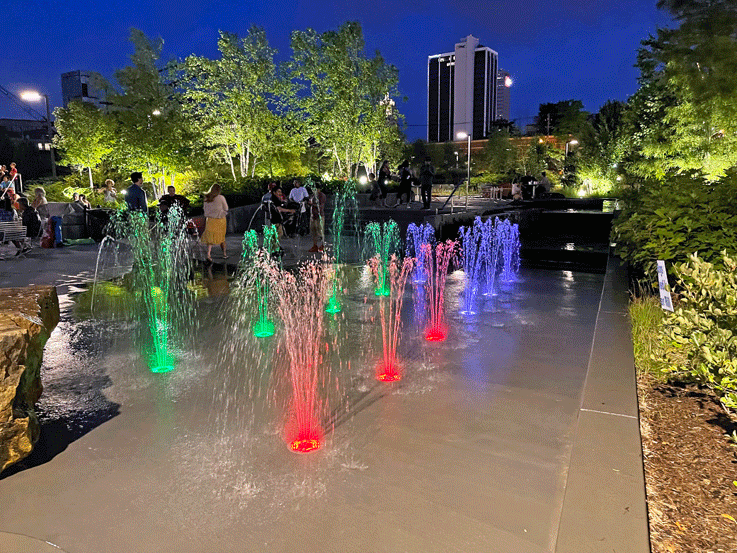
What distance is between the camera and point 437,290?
912 cm

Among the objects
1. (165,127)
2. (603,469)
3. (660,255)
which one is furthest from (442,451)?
(165,127)

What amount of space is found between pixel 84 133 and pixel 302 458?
26962 mm

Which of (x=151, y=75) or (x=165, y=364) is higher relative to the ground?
(x=151, y=75)

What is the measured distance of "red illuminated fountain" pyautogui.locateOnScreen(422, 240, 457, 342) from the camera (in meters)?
6.43

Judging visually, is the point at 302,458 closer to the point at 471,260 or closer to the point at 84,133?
the point at 471,260

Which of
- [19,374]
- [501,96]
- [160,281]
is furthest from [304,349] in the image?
[501,96]

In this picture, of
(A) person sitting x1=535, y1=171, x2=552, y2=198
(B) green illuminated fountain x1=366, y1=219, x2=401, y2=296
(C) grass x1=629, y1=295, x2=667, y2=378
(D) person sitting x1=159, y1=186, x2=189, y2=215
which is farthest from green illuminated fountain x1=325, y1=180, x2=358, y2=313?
(A) person sitting x1=535, y1=171, x2=552, y2=198

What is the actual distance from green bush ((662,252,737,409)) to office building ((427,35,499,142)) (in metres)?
84.7

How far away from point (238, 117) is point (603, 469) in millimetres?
25426

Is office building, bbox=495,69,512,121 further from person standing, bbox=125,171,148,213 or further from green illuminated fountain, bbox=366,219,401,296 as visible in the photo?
person standing, bbox=125,171,148,213

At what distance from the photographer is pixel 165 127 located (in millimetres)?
20750

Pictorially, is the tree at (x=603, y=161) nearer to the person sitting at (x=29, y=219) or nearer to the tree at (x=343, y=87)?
the tree at (x=343, y=87)

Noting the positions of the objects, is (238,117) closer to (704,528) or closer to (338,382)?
(338,382)

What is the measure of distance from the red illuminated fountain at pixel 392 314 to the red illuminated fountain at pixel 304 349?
61cm
